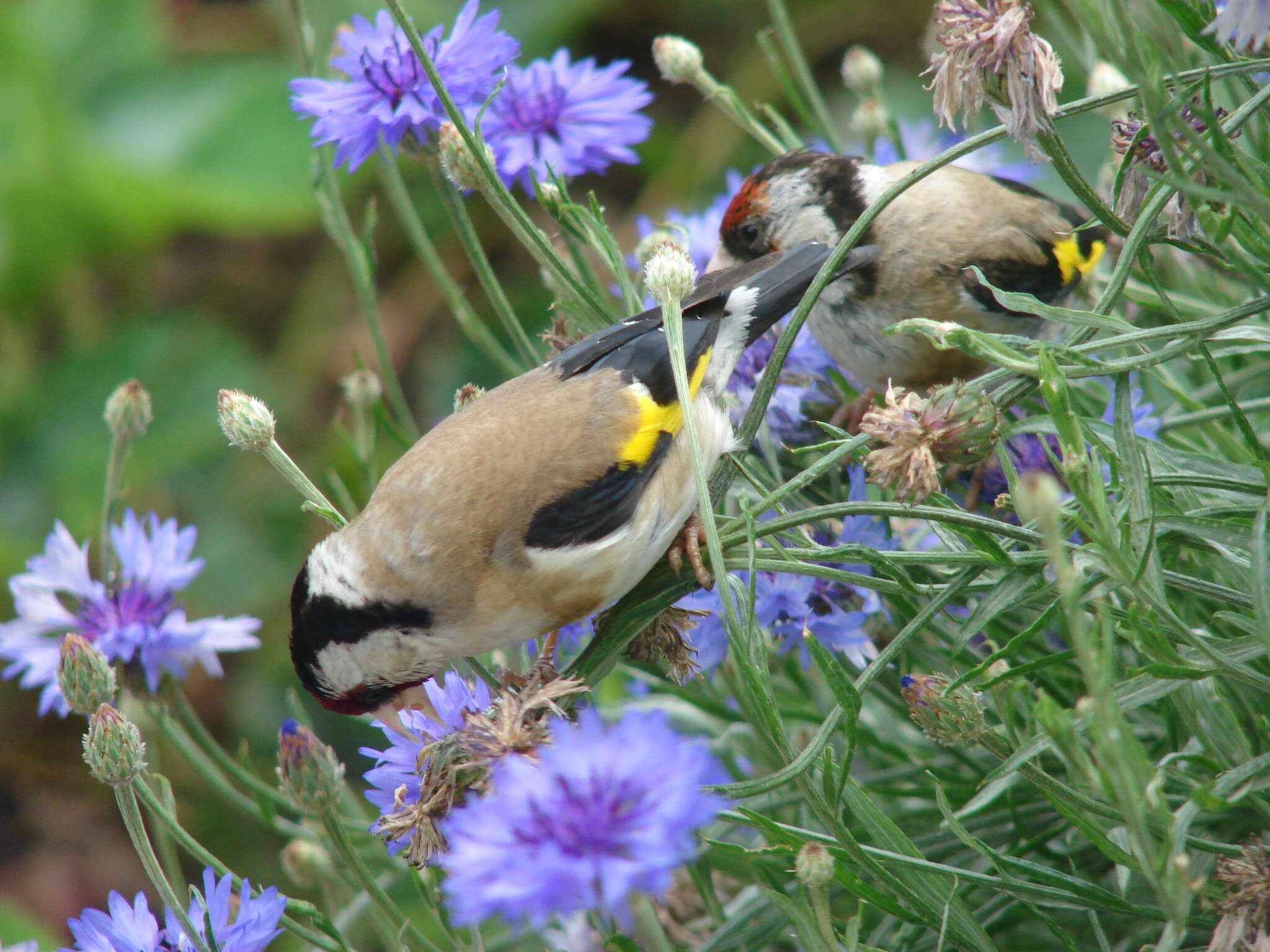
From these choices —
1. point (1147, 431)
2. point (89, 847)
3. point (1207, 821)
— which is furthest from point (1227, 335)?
point (89, 847)

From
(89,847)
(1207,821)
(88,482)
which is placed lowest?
(89,847)

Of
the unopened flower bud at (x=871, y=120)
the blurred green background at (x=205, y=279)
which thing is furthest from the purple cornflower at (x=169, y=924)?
the blurred green background at (x=205, y=279)

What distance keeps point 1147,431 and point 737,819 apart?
445 mm

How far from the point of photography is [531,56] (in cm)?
253

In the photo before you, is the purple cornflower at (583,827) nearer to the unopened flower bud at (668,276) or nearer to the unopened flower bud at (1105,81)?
the unopened flower bud at (668,276)

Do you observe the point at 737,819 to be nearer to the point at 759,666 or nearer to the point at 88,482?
the point at 759,666

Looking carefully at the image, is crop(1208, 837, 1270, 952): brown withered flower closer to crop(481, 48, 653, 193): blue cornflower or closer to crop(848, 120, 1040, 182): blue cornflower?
crop(481, 48, 653, 193): blue cornflower

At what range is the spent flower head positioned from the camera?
2.27 ft

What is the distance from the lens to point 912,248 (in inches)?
50.4

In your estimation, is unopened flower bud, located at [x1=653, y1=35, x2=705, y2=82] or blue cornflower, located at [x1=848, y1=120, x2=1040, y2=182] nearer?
unopened flower bud, located at [x1=653, y1=35, x2=705, y2=82]

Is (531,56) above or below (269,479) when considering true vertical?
above

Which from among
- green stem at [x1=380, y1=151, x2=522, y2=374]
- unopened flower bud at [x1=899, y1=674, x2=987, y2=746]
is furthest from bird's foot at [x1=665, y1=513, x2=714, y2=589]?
green stem at [x1=380, y1=151, x2=522, y2=374]

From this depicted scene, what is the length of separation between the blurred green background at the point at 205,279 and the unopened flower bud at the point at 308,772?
3.70 feet

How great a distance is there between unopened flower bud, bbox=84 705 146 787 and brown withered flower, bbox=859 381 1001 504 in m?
0.50
